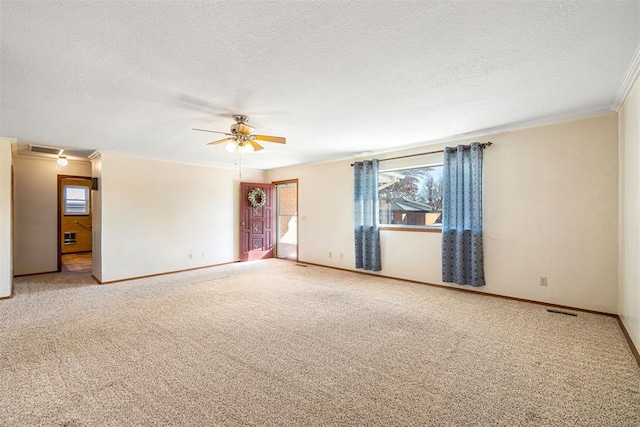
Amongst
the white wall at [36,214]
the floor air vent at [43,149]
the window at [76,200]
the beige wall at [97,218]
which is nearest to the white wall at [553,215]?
the beige wall at [97,218]

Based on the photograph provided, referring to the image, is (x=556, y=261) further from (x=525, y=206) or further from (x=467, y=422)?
(x=467, y=422)

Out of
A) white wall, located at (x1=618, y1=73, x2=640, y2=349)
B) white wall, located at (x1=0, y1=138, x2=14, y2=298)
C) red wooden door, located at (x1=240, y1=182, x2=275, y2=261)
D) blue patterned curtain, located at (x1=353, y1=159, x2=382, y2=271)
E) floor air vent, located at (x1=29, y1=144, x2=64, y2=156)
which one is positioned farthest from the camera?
red wooden door, located at (x1=240, y1=182, x2=275, y2=261)

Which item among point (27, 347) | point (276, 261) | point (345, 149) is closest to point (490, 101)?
point (345, 149)

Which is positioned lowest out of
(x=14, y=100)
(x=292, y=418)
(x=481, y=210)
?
(x=292, y=418)

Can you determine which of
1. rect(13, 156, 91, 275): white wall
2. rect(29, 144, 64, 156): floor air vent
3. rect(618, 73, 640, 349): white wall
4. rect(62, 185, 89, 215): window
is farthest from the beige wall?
rect(618, 73, 640, 349): white wall

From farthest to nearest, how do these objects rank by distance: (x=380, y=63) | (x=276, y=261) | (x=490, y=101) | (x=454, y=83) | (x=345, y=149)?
1. (x=276, y=261)
2. (x=345, y=149)
3. (x=490, y=101)
4. (x=454, y=83)
5. (x=380, y=63)

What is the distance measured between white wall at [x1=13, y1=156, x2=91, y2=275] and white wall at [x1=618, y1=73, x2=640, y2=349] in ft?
30.5

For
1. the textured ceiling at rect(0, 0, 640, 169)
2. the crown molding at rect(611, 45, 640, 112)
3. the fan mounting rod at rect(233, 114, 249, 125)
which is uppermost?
the crown molding at rect(611, 45, 640, 112)

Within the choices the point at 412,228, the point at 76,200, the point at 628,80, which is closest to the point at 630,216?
the point at 628,80

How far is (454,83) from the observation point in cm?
269

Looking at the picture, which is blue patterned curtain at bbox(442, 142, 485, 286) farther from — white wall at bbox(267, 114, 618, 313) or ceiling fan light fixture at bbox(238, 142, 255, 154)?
ceiling fan light fixture at bbox(238, 142, 255, 154)

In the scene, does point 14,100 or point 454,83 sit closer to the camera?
point 454,83

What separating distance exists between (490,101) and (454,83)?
760mm

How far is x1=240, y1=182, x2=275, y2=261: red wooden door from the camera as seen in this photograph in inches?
294
